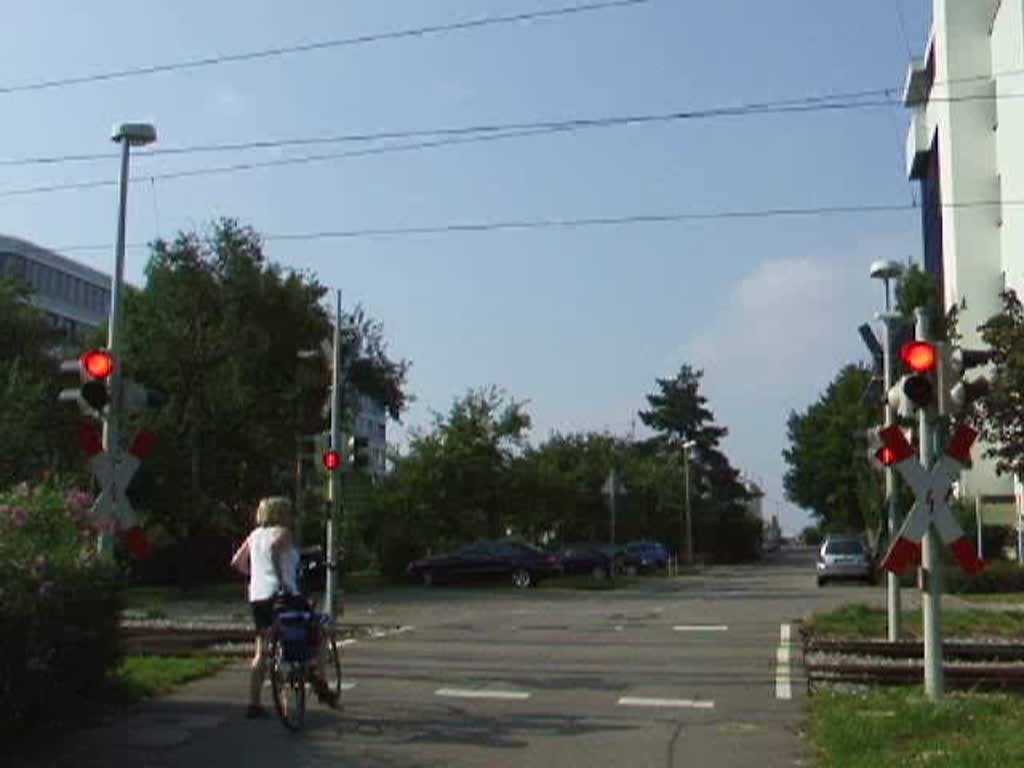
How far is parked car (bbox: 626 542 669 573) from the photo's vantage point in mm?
57875

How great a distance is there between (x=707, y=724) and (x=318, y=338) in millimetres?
32617

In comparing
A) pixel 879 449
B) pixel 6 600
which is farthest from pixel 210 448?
pixel 6 600

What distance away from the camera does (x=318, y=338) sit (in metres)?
42.9

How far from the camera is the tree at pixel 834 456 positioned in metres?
64.5

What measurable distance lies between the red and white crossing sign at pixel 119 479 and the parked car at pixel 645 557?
140ft

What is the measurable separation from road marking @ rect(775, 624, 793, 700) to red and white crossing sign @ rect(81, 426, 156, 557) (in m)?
7.08

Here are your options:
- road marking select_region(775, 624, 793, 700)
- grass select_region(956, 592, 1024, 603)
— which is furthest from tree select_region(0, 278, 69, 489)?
grass select_region(956, 592, 1024, 603)

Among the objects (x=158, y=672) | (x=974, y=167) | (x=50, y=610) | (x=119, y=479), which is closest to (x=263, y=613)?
(x=50, y=610)

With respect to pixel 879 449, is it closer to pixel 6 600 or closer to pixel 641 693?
pixel 641 693

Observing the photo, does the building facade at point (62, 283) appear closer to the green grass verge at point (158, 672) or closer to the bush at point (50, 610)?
the green grass verge at point (158, 672)

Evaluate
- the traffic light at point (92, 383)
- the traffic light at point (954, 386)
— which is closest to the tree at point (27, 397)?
the traffic light at point (92, 383)

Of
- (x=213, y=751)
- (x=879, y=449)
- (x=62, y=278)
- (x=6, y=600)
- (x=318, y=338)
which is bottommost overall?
(x=213, y=751)

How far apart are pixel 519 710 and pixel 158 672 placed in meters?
4.23

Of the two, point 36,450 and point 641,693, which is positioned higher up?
point 36,450
